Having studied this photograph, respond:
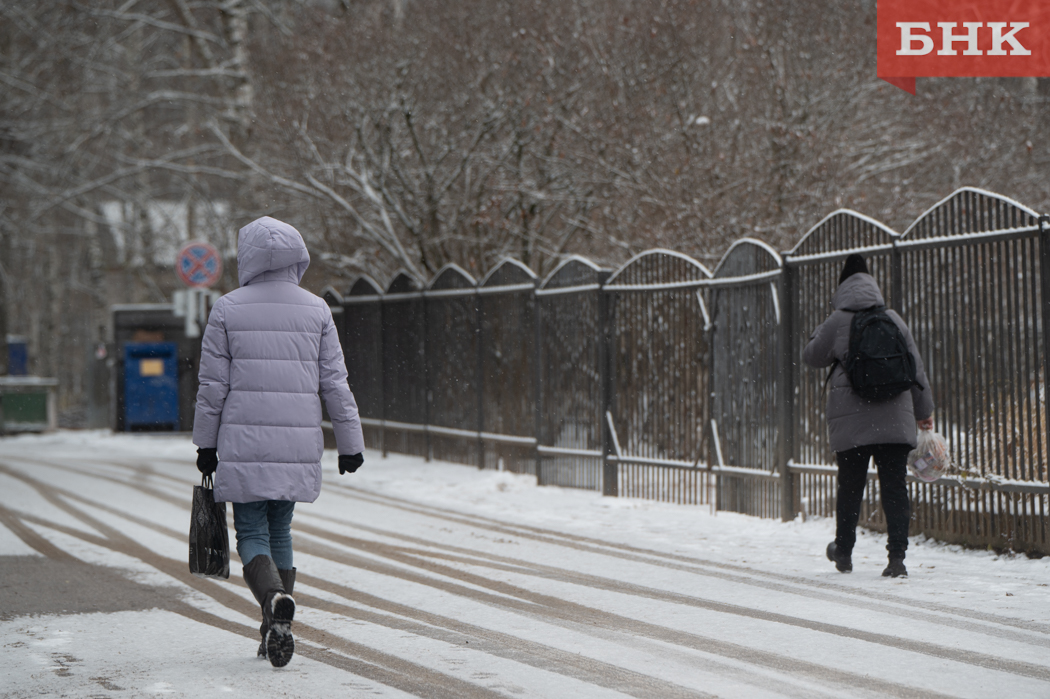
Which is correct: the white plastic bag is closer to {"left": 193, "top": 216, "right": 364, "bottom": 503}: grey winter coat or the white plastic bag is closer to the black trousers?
the black trousers

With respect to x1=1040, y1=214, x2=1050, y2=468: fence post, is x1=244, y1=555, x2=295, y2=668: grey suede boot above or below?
below

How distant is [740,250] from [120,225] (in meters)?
21.0

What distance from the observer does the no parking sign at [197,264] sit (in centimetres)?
1938

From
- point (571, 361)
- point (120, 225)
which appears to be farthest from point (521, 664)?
point (120, 225)

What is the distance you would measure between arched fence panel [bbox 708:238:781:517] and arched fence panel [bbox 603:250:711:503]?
20 cm

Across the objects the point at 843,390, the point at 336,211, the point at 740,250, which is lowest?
the point at 843,390

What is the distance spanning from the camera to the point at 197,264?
19.6 m

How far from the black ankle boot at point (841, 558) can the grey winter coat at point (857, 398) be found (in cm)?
61

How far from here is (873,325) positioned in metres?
7.25

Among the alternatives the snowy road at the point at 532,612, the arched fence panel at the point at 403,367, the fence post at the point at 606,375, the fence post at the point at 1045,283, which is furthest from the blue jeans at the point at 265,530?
the arched fence panel at the point at 403,367

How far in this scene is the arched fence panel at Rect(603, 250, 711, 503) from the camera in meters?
10.8

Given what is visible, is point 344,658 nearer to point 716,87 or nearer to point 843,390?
point 843,390

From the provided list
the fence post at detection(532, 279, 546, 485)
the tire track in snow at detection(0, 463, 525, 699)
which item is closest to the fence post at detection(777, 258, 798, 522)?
the fence post at detection(532, 279, 546, 485)

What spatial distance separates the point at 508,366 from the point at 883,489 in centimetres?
689
